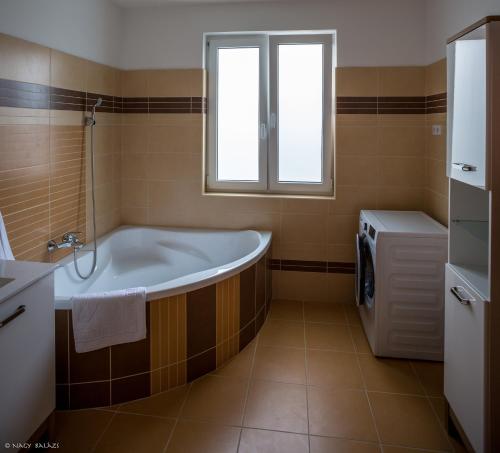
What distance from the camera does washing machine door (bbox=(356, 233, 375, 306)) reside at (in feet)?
8.75

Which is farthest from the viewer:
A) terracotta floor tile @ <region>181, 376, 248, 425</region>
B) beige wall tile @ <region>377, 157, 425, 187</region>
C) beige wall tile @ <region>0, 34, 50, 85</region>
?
beige wall tile @ <region>377, 157, 425, 187</region>

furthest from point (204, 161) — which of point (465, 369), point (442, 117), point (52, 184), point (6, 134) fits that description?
point (465, 369)

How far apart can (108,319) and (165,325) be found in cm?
29

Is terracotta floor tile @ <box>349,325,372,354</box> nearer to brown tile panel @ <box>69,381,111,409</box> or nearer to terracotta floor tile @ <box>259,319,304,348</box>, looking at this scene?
terracotta floor tile @ <box>259,319,304,348</box>

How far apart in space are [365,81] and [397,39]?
1.27 feet

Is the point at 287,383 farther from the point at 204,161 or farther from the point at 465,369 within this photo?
the point at 204,161

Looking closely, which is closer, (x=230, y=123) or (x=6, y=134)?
(x=6, y=134)

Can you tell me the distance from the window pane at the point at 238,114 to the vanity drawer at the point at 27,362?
7.05 feet

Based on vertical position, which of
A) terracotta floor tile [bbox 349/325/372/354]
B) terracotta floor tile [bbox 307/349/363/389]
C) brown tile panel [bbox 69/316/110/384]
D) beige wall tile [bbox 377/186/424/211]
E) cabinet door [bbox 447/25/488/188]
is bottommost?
terracotta floor tile [bbox 307/349/363/389]

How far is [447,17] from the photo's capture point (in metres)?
2.71

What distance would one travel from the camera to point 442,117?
9.34ft

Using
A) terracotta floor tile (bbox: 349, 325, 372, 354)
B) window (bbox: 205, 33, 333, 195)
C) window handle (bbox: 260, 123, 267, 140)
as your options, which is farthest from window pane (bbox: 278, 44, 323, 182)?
terracotta floor tile (bbox: 349, 325, 372, 354)

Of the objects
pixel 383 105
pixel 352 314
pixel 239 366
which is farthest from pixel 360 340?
pixel 383 105

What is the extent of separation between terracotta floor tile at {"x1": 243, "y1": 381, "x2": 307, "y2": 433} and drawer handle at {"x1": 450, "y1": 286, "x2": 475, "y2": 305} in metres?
0.91
